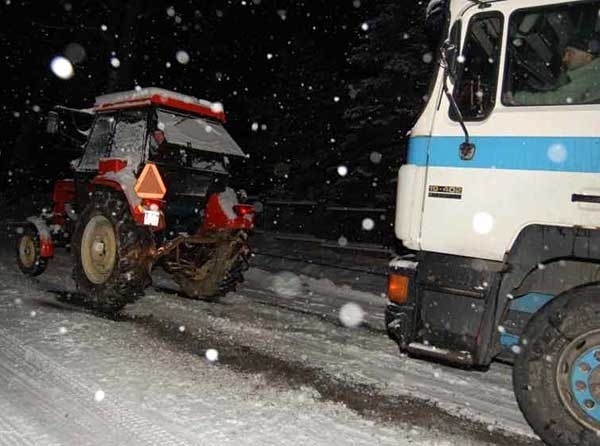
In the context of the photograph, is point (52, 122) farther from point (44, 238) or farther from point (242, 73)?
point (242, 73)

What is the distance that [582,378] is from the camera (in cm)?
336

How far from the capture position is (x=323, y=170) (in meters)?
18.4

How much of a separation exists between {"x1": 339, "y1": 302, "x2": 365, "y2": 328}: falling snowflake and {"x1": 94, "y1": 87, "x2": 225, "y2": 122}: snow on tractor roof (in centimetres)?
309

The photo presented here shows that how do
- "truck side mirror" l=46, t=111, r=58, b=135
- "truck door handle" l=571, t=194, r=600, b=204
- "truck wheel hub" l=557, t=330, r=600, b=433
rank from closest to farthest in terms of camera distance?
"truck wheel hub" l=557, t=330, r=600, b=433
"truck door handle" l=571, t=194, r=600, b=204
"truck side mirror" l=46, t=111, r=58, b=135

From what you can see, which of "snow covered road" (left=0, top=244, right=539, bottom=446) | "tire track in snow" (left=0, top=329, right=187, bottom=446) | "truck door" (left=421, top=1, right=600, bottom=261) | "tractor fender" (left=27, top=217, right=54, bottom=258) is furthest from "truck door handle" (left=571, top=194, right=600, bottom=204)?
"tractor fender" (left=27, top=217, right=54, bottom=258)

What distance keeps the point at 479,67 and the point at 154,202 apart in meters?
→ 3.68

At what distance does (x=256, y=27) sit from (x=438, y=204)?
72.8 feet

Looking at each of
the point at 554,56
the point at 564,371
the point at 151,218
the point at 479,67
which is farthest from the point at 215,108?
the point at 564,371

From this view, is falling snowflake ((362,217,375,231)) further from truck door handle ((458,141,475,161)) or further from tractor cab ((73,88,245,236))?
truck door handle ((458,141,475,161))

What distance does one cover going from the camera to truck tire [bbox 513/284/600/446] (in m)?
3.32

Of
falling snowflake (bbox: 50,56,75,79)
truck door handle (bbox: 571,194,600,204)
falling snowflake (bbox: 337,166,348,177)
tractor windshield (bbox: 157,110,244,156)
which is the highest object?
falling snowflake (bbox: 50,56,75,79)

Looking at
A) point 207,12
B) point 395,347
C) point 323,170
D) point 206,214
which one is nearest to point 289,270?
point 206,214

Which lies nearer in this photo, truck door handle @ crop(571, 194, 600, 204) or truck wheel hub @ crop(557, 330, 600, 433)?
truck wheel hub @ crop(557, 330, 600, 433)

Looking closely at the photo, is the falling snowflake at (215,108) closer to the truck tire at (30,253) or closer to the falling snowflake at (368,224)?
the truck tire at (30,253)
